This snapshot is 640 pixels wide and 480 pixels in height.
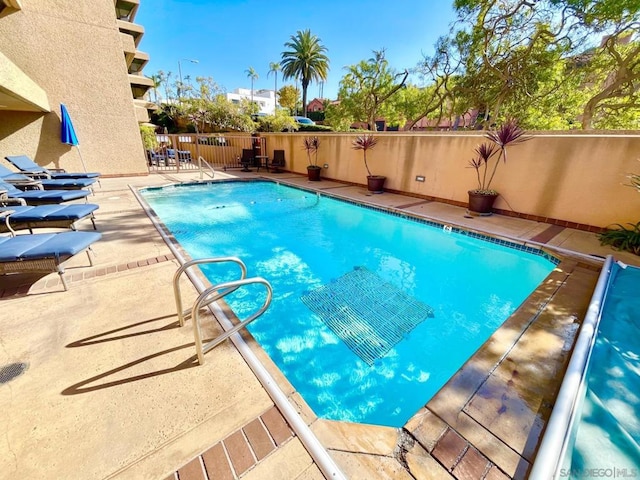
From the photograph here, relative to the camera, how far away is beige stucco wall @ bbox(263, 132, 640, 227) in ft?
15.8

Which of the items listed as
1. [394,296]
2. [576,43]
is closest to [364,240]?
[394,296]

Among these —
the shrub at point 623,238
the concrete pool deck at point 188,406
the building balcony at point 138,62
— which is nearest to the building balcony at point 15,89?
the concrete pool deck at point 188,406

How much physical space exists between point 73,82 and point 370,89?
15.2 metres

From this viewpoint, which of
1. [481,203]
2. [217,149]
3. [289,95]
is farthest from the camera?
[289,95]

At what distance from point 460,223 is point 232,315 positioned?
5.00 meters

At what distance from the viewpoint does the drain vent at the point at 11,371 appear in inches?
68.4

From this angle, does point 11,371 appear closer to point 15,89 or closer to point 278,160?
point 15,89

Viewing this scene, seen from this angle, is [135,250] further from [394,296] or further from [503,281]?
[503,281]

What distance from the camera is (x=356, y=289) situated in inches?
148

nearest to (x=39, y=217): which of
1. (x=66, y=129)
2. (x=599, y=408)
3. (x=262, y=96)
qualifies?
(x=599, y=408)

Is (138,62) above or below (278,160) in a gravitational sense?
above

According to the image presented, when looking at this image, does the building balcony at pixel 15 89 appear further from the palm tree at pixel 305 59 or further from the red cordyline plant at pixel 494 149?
the palm tree at pixel 305 59

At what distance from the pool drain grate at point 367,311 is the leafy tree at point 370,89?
15467 mm

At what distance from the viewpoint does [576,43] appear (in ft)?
33.2
